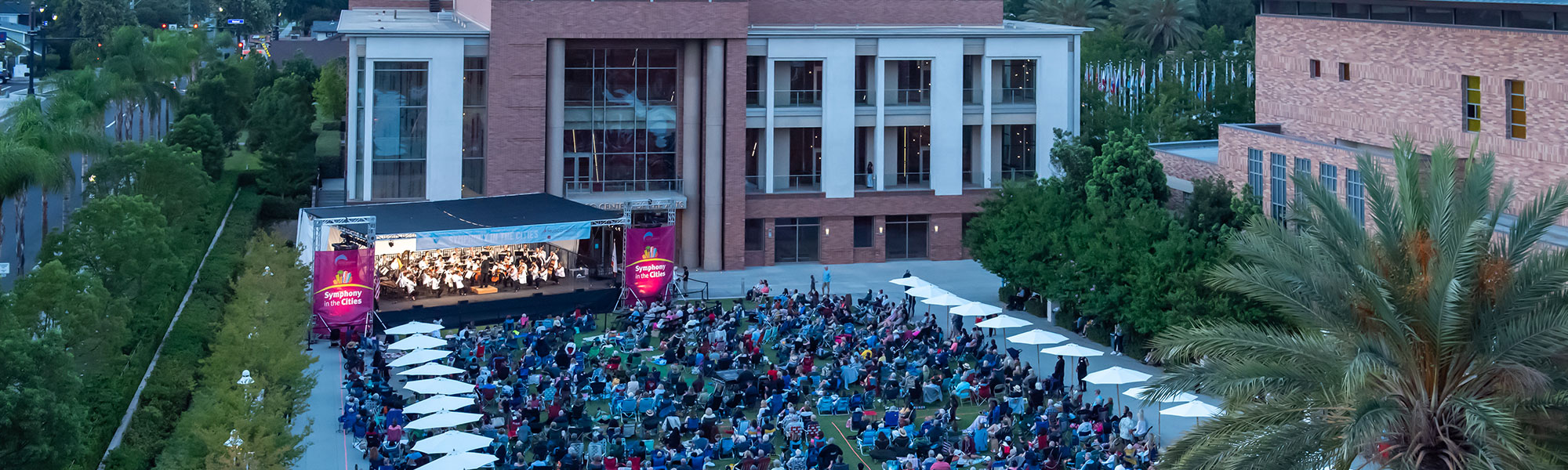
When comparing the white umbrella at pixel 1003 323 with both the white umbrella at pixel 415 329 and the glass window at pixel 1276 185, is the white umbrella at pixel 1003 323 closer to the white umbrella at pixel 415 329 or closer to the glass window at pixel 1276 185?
the glass window at pixel 1276 185

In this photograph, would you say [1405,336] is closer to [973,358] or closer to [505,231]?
[973,358]

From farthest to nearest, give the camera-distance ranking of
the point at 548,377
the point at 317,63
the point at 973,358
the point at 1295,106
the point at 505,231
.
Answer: the point at 317,63 < the point at 505,231 < the point at 1295,106 < the point at 973,358 < the point at 548,377

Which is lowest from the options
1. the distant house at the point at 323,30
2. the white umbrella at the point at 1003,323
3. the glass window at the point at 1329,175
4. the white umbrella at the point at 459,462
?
the white umbrella at the point at 459,462

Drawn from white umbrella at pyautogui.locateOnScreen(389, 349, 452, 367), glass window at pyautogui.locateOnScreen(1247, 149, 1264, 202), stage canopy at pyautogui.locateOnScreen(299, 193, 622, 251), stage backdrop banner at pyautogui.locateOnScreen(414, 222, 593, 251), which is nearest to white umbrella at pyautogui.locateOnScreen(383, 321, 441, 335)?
white umbrella at pyautogui.locateOnScreen(389, 349, 452, 367)

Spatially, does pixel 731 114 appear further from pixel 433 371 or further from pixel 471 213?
pixel 433 371

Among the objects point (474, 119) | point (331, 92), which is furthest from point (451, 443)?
point (331, 92)

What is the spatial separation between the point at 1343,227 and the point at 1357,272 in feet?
1.65

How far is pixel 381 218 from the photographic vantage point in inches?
1794

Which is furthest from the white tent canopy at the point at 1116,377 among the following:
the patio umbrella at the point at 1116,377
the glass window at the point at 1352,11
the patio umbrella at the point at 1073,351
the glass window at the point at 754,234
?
the glass window at the point at 754,234

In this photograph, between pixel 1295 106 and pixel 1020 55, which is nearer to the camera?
pixel 1295 106

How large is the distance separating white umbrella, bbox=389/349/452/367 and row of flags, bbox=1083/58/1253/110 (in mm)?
49256

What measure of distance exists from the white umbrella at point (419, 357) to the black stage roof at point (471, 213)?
9750 mm

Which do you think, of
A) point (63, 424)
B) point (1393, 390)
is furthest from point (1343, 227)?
point (63, 424)

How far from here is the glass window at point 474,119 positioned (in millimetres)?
51688
